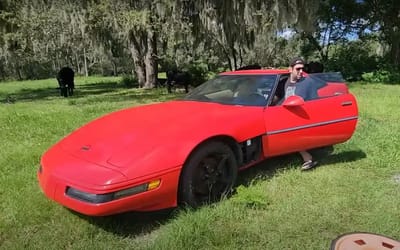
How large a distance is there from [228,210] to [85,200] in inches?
47.4

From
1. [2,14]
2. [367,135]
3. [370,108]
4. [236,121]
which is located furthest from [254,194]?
[2,14]

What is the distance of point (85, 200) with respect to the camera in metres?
2.94

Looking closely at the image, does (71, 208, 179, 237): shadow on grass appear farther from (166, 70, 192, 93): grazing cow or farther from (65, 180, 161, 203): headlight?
(166, 70, 192, 93): grazing cow

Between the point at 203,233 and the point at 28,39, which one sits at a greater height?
the point at 28,39

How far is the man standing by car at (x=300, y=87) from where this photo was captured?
174 inches

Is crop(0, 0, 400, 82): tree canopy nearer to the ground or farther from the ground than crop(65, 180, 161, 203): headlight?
farther from the ground

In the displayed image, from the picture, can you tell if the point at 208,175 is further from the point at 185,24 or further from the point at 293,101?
the point at 185,24

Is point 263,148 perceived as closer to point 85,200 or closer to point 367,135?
point 85,200

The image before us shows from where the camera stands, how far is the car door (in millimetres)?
4090

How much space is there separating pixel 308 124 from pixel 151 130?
69.4 inches

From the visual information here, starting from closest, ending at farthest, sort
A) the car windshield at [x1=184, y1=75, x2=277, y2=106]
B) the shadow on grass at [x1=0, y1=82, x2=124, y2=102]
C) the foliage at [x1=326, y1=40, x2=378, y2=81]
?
the car windshield at [x1=184, y1=75, x2=277, y2=106] → the shadow on grass at [x1=0, y1=82, x2=124, y2=102] → the foliage at [x1=326, y1=40, x2=378, y2=81]

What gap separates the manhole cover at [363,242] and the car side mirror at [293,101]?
1.49 m

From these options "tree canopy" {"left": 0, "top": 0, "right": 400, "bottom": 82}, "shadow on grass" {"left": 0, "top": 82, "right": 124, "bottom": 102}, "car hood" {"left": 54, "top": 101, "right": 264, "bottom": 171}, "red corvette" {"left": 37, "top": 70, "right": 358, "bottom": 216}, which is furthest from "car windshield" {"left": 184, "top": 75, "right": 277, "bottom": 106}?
"shadow on grass" {"left": 0, "top": 82, "right": 124, "bottom": 102}

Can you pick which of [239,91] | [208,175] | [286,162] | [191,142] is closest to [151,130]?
[191,142]
